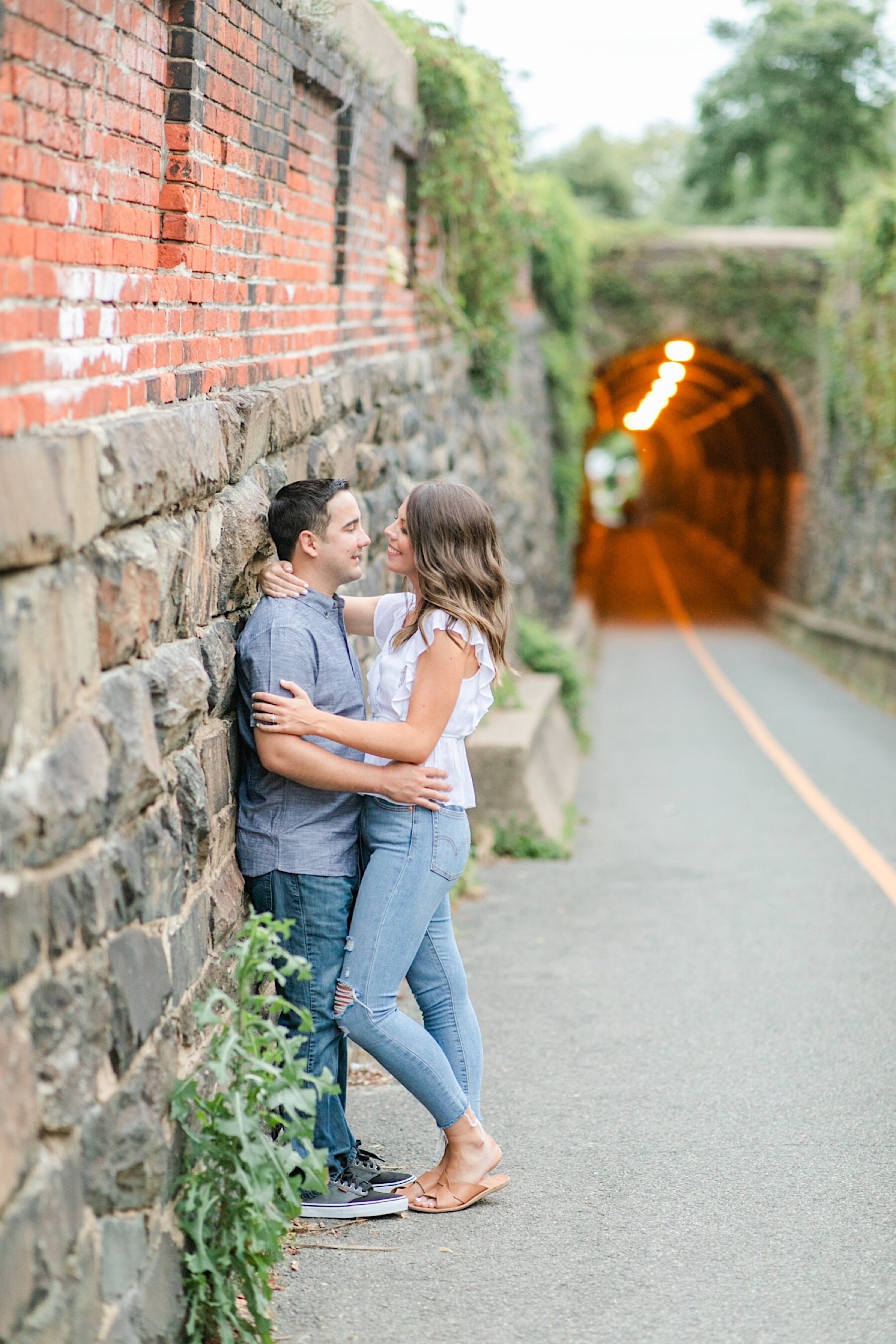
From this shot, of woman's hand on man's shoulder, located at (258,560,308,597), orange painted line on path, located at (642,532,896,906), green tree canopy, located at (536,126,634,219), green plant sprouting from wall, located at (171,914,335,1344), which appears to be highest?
green tree canopy, located at (536,126,634,219)

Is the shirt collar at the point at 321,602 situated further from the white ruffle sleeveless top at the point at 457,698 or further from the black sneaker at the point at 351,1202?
the black sneaker at the point at 351,1202

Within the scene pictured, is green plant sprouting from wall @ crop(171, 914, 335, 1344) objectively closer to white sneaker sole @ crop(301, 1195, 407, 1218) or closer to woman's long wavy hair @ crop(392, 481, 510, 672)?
white sneaker sole @ crop(301, 1195, 407, 1218)

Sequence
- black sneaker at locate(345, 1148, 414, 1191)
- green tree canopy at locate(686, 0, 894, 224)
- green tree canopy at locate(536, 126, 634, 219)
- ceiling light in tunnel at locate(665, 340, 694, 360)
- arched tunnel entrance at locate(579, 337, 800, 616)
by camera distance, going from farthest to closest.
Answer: green tree canopy at locate(536, 126, 634, 219)
green tree canopy at locate(686, 0, 894, 224)
arched tunnel entrance at locate(579, 337, 800, 616)
ceiling light in tunnel at locate(665, 340, 694, 360)
black sneaker at locate(345, 1148, 414, 1191)

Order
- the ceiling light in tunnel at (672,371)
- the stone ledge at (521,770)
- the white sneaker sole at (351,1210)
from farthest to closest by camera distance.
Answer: the ceiling light in tunnel at (672,371)
the stone ledge at (521,770)
the white sneaker sole at (351,1210)

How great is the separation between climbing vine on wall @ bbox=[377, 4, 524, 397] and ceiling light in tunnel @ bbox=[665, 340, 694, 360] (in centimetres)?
1055

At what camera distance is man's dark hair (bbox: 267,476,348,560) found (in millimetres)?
4004

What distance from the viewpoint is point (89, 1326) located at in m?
2.57

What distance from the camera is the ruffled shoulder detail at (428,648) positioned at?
12.5ft

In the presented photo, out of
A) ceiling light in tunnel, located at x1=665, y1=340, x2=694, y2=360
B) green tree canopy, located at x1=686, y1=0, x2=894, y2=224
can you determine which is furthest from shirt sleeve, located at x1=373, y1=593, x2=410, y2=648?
green tree canopy, located at x1=686, y1=0, x2=894, y2=224

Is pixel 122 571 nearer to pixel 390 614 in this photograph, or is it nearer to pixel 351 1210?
pixel 390 614

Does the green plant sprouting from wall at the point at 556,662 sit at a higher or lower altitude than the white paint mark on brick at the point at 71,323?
lower

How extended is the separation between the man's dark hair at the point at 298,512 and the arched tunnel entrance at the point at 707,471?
1830 cm

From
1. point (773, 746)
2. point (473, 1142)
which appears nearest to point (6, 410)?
point (473, 1142)

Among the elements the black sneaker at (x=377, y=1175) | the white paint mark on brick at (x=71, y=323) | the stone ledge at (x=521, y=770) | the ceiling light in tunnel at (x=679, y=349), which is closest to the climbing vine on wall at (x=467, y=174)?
the stone ledge at (x=521, y=770)
